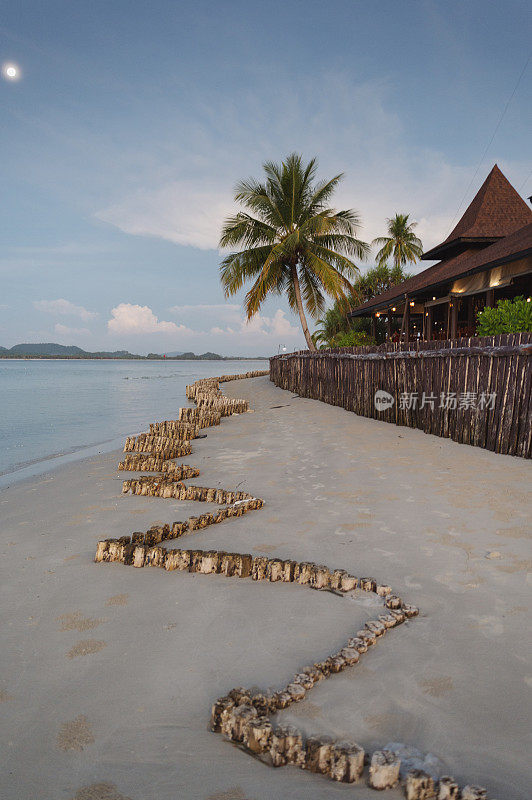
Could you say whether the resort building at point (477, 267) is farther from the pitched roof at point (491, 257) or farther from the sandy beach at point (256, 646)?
the sandy beach at point (256, 646)

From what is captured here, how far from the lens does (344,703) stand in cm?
173

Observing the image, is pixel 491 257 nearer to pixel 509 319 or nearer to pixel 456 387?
pixel 509 319

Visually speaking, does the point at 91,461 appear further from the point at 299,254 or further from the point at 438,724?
the point at 299,254

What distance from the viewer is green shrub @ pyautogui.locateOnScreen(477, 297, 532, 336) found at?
23.9ft

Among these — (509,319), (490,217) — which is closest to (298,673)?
(509,319)

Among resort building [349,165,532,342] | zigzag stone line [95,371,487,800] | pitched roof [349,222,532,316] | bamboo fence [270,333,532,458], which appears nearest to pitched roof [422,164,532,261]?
resort building [349,165,532,342]

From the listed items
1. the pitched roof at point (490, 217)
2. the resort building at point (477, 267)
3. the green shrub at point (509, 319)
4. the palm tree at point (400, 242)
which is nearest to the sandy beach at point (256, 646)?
the green shrub at point (509, 319)

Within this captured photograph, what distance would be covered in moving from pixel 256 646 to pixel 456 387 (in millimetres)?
5722

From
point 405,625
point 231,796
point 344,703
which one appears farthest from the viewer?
point 405,625

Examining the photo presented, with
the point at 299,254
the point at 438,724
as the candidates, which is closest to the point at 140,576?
the point at 438,724

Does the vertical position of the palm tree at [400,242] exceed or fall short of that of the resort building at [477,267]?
it exceeds it

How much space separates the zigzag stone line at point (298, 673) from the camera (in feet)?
4.48

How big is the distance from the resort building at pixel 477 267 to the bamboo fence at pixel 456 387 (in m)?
4.12

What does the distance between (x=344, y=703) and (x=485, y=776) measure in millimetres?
507
